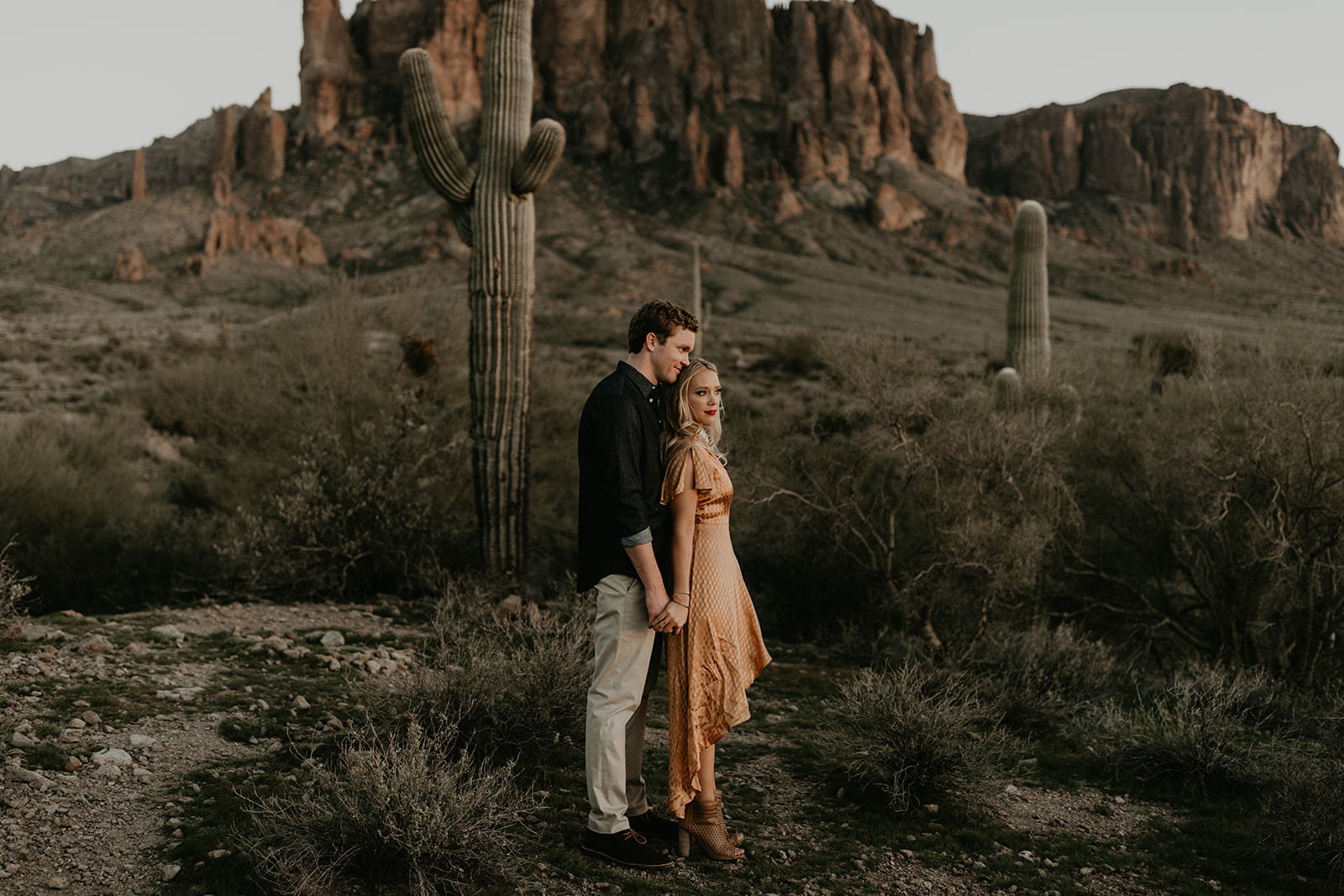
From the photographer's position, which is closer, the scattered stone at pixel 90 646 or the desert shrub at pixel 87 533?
the scattered stone at pixel 90 646

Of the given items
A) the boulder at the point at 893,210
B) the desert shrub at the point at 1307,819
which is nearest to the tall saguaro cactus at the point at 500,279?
the desert shrub at the point at 1307,819

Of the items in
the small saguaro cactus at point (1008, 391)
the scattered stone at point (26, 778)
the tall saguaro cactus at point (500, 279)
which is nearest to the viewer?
the scattered stone at point (26, 778)

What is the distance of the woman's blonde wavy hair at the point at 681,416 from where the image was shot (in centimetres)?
324

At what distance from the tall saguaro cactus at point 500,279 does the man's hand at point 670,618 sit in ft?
15.4

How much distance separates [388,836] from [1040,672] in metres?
4.80

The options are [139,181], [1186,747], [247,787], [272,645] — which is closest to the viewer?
[247,787]

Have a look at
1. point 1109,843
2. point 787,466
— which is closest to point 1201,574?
point 787,466

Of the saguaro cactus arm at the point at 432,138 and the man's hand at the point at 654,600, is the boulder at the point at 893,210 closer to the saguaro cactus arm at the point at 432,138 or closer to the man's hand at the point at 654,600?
the saguaro cactus arm at the point at 432,138

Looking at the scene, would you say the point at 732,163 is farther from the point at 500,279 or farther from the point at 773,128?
the point at 500,279

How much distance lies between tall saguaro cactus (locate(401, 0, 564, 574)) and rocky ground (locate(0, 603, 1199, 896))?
212cm

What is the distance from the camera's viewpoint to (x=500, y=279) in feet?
25.2

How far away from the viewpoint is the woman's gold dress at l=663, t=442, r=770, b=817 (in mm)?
3256

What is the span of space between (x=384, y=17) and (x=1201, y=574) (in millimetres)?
95687

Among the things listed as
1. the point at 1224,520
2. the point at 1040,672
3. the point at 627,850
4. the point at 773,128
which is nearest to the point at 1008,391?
the point at 1224,520
